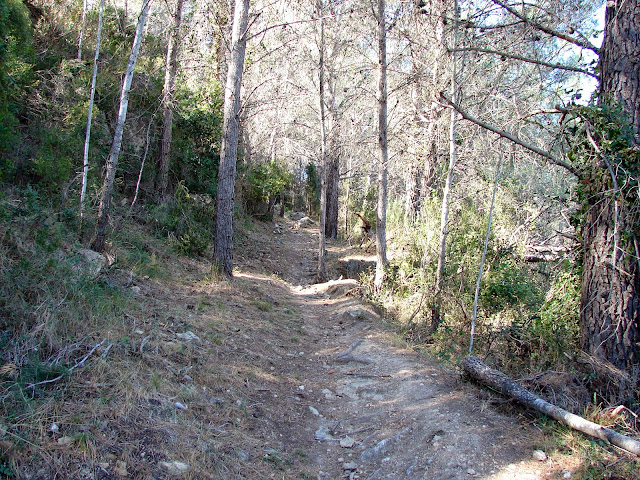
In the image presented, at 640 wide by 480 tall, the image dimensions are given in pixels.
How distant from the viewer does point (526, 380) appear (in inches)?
186

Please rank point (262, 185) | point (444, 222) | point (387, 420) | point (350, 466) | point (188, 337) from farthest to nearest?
point (262, 185) → point (444, 222) → point (188, 337) → point (387, 420) → point (350, 466)

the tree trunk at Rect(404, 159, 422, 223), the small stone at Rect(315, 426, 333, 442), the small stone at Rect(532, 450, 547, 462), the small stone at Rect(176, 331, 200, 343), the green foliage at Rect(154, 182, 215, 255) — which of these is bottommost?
the small stone at Rect(315, 426, 333, 442)

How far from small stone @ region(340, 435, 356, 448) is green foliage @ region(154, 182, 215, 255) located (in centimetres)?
757

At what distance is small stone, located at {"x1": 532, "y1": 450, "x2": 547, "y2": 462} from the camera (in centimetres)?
363

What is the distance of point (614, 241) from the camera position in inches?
177

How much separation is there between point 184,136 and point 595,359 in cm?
1224

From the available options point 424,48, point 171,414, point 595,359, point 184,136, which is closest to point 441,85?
point 424,48

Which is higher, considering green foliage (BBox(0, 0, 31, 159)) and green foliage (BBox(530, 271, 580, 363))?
green foliage (BBox(0, 0, 31, 159))

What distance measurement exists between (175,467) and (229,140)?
708 centimetres

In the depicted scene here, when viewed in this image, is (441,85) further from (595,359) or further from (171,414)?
(171,414)

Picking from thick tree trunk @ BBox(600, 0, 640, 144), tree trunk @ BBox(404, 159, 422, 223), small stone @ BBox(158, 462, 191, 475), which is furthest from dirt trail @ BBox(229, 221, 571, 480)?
tree trunk @ BBox(404, 159, 422, 223)

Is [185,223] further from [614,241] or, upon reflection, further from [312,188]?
[312,188]

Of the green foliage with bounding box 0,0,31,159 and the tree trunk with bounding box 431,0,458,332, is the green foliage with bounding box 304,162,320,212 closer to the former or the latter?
the tree trunk with bounding box 431,0,458,332

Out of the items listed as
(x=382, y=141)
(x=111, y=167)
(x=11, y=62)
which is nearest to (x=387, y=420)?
(x=111, y=167)
